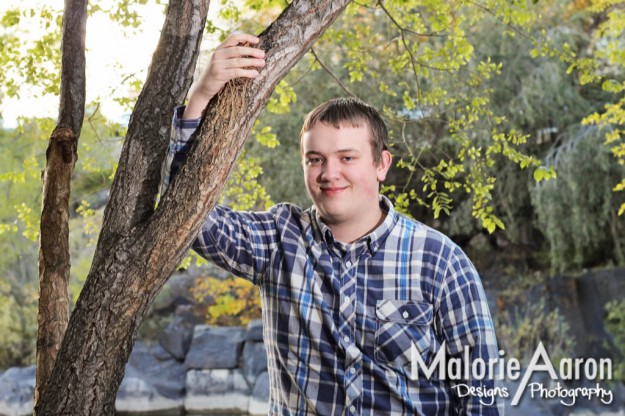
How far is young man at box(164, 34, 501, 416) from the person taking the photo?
156 cm

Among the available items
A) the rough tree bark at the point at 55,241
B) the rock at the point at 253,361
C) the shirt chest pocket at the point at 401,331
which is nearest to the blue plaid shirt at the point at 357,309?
the shirt chest pocket at the point at 401,331

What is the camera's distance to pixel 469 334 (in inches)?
61.6

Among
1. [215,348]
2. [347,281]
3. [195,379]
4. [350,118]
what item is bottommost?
[195,379]

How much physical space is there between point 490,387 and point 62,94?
155 cm

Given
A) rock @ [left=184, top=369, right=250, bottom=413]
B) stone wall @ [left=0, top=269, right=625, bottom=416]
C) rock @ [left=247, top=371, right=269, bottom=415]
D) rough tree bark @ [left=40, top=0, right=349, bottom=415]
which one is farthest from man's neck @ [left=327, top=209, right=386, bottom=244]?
rock @ [left=184, top=369, right=250, bottom=413]

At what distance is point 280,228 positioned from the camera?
1738mm

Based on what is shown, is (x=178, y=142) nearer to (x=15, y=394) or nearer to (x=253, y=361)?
(x=253, y=361)

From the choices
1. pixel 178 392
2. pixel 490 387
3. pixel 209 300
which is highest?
pixel 490 387

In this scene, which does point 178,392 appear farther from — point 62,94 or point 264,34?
point 264,34

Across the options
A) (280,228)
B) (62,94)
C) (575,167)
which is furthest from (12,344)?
(280,228)

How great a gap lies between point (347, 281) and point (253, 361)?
8038 millimetres

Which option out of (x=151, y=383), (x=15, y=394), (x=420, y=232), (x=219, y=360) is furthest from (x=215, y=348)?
(x=420, y=232)

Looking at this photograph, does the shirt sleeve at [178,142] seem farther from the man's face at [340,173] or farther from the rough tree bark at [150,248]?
the man's face at [340,173]

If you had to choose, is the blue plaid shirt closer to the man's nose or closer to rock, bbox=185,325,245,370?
the man's nose
